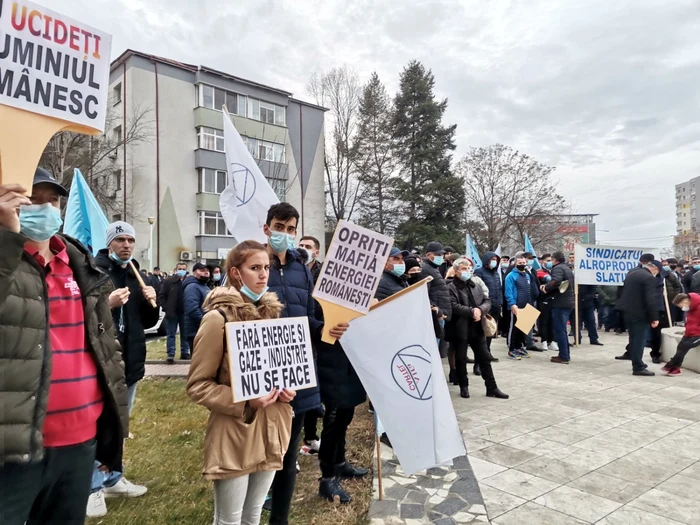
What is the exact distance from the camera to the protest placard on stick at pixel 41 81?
72.9 inches

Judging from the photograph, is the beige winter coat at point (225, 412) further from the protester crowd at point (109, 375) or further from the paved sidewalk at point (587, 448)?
the paved sidewalk at point (587, 448)

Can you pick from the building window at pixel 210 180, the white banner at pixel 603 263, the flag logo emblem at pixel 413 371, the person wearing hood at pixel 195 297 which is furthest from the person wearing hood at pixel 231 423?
the building window at pixel 210 180

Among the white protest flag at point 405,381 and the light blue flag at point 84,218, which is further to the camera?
the light blue flag at point 84,218

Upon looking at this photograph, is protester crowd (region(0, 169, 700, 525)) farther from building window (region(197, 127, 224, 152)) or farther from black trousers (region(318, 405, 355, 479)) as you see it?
building window (region(197, 127, 224, 152))

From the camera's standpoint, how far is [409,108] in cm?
3628

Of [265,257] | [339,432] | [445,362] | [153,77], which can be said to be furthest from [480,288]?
[153,77]

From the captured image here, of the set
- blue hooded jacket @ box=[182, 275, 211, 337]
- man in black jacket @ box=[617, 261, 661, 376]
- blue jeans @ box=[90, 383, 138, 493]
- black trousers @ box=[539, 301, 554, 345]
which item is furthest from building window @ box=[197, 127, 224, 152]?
blue jeans @ box=[90, 383, 138, 493]

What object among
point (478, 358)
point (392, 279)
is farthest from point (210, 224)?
point (392, 279)

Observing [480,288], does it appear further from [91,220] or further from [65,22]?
[65,22]

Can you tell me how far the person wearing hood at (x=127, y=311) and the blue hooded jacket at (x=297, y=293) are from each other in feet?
4.29

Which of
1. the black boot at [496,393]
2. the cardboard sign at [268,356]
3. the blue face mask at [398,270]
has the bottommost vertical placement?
the black boot at [496,393]

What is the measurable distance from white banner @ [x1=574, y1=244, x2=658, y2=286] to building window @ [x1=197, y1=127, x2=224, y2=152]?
25216 mm

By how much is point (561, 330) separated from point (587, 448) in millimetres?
4904

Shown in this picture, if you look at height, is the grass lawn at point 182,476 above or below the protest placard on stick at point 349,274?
below
